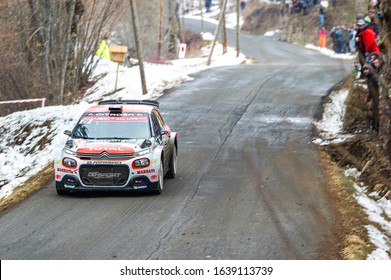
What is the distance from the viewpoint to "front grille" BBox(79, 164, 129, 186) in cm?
1316

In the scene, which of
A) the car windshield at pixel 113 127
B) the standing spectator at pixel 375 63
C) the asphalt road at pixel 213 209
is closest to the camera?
the asphalt road at pixel 213 209

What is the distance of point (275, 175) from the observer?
50.1 ft

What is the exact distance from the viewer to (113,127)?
1415 centimetres

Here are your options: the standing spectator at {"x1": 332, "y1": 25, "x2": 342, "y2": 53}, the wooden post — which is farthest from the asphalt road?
the standing spectator at {"x1": 332, "y1": 25, "x2": 342, "y2": 53}

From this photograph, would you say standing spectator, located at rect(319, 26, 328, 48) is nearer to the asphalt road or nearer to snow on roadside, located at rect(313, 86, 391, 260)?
the asphalt road

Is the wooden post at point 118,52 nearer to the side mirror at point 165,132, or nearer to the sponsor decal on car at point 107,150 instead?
the side mirror at point 165,132

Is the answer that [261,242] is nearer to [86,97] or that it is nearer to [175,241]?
[175,241]

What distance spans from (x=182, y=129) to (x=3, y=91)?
31.5ft

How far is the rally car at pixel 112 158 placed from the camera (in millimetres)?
13180

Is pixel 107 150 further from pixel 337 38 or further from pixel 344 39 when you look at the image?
pixel 344 39

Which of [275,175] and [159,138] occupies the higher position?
[159,138]

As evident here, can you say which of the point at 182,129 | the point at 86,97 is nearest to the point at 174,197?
the point at 182,129

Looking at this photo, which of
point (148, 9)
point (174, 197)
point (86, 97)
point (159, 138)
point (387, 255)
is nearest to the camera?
point (387, 255)

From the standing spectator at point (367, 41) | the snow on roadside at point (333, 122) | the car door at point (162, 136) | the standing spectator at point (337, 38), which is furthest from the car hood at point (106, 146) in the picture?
the standing spectator at point (337, 38)
